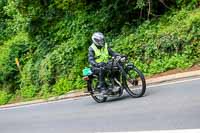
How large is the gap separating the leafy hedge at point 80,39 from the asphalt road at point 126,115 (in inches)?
116

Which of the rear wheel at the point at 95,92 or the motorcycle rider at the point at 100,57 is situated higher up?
the motorcycle rider at the point at 100,57

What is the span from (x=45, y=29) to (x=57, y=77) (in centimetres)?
413

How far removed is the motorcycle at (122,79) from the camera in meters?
11.9

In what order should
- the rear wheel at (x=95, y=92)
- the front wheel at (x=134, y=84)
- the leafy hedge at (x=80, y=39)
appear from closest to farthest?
the front wheel at (x=134, y=84), the rear wheel at (x=95, y=92), the leafy hedge at (x=80, y=39)

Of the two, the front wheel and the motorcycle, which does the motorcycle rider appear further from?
the front wheel

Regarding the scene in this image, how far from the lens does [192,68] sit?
14.3 meters

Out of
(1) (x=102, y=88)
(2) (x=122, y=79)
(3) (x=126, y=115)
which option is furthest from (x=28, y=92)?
(3) (x=126, y=115)

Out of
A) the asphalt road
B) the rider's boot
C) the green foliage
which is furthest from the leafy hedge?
the rider's boot

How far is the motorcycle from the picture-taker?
39.1 ft

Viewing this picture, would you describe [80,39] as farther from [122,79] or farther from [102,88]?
[122,79]

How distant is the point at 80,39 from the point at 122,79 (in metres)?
8.25

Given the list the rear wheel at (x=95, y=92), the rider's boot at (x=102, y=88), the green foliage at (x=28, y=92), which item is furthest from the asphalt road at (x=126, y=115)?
the green foliage at (x=28, y=92)

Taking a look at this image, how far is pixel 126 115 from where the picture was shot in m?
10.2

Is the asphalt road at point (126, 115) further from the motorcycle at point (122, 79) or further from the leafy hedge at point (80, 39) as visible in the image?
the leafy hedge at point (80, 39)
